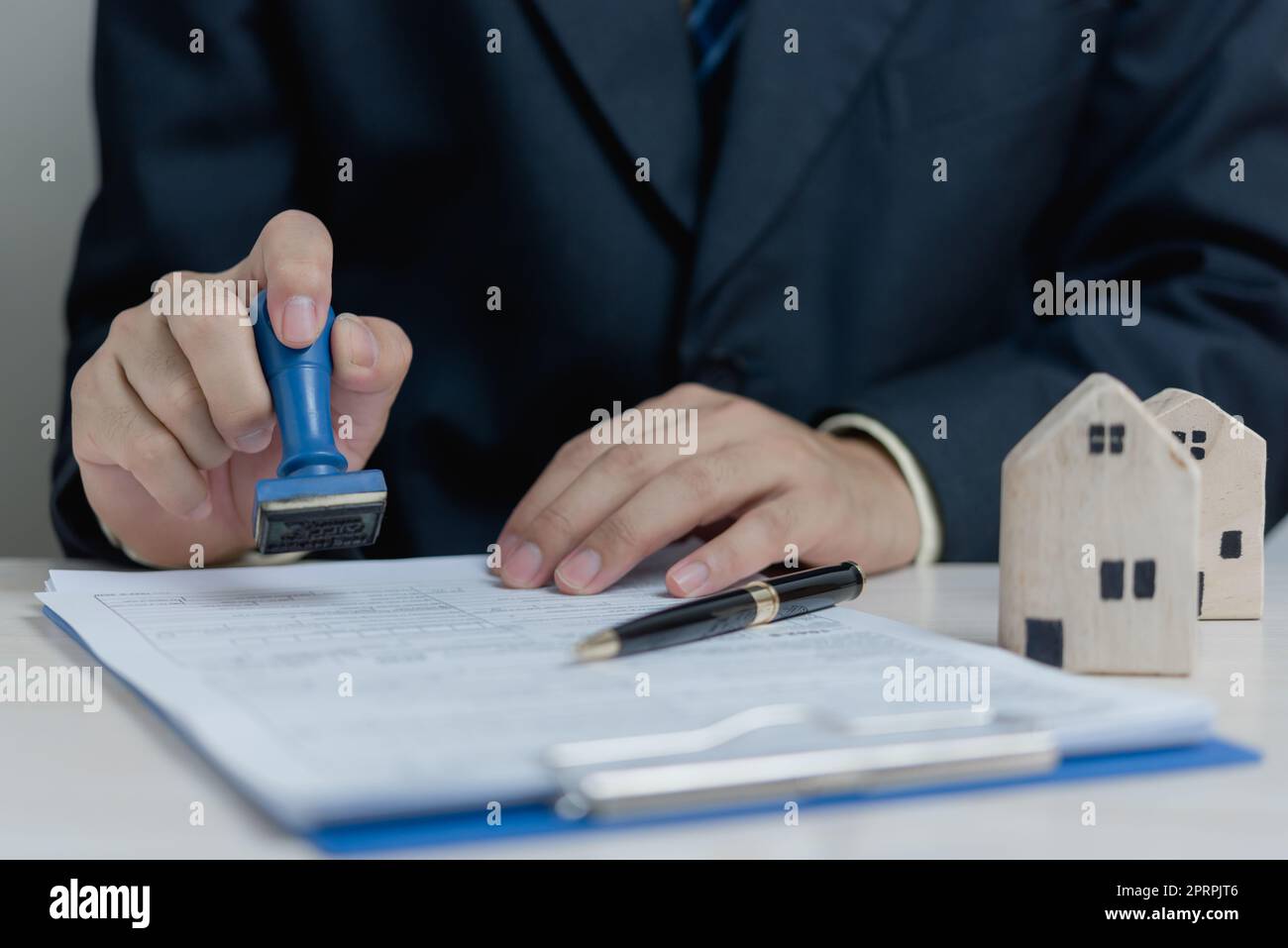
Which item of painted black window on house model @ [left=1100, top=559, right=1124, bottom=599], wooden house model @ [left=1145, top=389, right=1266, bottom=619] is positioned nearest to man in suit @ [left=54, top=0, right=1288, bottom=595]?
wooden house model @ [left=1145, top=389, right=1266, bottom=619]

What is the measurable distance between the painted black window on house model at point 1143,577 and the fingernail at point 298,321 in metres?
0.36

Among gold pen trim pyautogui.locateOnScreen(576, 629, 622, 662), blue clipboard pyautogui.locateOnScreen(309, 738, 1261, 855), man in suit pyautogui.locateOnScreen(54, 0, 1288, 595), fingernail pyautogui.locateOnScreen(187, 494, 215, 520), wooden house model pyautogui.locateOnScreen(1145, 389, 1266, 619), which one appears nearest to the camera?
blue clipboard pyautogui.locateOnScreen(309, 738, 1261, 855)

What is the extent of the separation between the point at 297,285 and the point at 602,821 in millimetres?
331

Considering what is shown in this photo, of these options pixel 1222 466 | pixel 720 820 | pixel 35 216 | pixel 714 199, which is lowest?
pixel 720 820

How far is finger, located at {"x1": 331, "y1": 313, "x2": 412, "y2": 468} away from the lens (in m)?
A: 0.58

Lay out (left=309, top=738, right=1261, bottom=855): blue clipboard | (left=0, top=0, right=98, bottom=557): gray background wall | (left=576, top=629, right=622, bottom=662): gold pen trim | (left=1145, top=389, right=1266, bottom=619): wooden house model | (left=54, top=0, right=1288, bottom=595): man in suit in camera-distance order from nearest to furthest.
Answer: (left=309, top=738, right=1261, bottom=855): blue clipboard
(left=576, top=629, right=622, bottom=662): gold pen trim
(left=1145, top=389, right=1266, bottom=619): wooden house model
(left=54, top=0, right=1288, bottom=595): man in suit
(left=0, top=0, right=98, bottom=557): gray background wall

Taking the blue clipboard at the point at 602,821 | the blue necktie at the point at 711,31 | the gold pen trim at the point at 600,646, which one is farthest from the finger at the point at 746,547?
the blue necktie at the point at 711,31

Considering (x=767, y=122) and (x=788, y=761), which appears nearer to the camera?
(x=788, y=761)

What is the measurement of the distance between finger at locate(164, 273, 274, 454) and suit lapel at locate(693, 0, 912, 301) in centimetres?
46

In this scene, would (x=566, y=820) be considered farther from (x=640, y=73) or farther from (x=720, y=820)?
(x=640, y=73)

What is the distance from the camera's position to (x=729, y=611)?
490mm

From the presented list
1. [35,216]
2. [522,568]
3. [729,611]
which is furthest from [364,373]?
[35,216]

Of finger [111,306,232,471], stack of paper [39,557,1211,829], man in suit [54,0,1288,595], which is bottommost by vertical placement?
stack of paper [39,557,1211,829]

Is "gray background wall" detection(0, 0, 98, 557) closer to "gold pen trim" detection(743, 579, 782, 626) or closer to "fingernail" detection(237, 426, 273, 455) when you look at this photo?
"fingernail" detection(237, 426, 273, 455)
